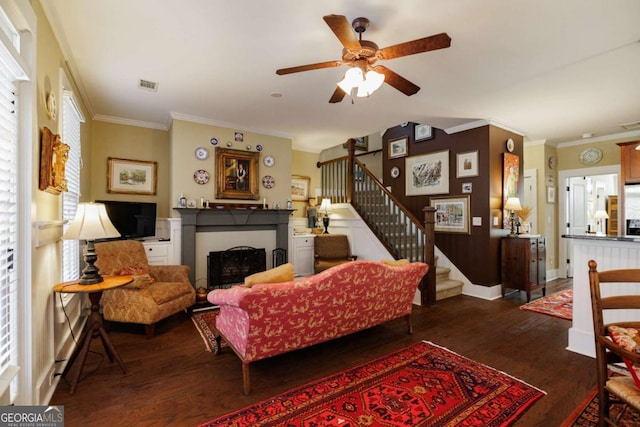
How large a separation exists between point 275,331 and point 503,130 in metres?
4.77

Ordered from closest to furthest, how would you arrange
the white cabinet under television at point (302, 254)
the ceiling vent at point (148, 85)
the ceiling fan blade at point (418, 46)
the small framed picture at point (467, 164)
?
1. the ceiling fan blade at point (418, 46)
2. the ceiling vent at point (148, 85)
3. the small framed picture at point (467, 164)
4. the white cabinet under television at point (302, 254)

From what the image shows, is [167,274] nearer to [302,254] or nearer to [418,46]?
[302,254]

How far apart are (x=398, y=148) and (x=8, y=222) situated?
5.67m

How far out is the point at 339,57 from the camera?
277 cm

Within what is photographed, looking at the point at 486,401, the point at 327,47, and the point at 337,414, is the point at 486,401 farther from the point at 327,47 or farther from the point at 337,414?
the point at 327,47

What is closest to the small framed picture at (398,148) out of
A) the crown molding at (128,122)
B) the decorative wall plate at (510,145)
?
the decorative wall plate at (510,145)

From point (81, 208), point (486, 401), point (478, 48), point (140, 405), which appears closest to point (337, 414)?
point (486, 401)

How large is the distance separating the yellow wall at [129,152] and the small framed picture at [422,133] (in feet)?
14.7

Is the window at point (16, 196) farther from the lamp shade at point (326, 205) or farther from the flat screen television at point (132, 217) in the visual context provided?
the lamp shade at point (326, 205)

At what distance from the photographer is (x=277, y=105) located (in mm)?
4004

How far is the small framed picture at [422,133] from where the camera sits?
5441 millimetres

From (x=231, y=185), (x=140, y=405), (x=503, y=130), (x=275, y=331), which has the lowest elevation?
(x=140, y=405)

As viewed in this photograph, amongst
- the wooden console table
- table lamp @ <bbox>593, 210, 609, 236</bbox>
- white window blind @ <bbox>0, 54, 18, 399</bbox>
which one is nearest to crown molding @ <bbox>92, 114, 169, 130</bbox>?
the wooden console table

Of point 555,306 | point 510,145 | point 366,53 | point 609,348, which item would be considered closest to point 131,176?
point 366,53
